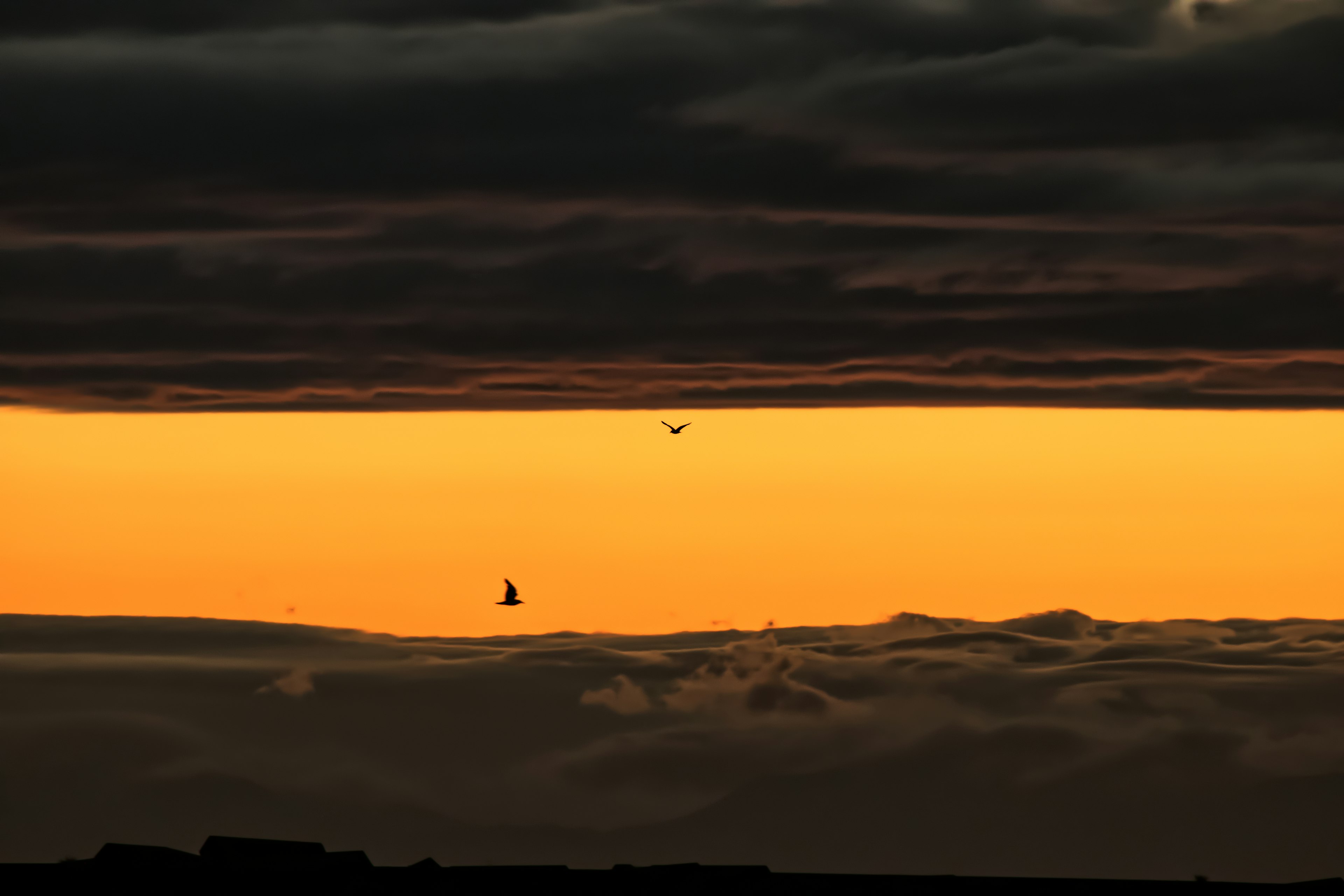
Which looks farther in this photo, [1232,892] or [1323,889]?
[1232,892]

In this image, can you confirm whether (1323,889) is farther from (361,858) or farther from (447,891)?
(361,858)

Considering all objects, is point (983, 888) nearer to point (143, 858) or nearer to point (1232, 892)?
point (1232, 892)

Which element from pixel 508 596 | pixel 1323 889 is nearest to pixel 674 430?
pixel 508 596

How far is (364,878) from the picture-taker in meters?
102

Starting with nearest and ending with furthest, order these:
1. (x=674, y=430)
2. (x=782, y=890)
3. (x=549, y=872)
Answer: (x=674, y=430)
(x=782, y=890)
(x=549, y=872)

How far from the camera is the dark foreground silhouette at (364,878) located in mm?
100438

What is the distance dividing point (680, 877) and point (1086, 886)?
3128cm

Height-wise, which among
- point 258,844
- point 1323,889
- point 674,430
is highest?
point 674,430

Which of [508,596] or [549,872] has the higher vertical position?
[508,596]

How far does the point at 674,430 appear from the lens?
307ft

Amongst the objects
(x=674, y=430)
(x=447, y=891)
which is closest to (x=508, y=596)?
(x=674, y=430)

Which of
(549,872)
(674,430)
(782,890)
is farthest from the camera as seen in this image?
(549,872)

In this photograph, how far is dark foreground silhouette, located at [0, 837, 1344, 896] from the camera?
100 meters

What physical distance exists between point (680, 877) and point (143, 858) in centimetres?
3161
